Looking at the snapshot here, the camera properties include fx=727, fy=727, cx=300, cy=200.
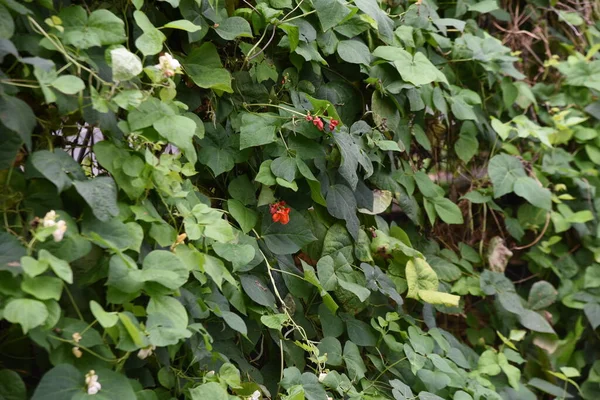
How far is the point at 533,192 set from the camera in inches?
98.3

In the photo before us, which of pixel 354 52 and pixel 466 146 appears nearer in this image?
pixel 354 52

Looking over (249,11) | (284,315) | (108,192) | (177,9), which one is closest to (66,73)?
(108,192)

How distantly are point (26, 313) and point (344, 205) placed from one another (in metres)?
0.96

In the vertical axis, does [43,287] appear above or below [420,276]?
above

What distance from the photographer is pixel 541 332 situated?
2.62m

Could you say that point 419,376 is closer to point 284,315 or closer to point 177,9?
point 284,315

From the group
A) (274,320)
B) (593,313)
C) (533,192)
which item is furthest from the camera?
(593,313)

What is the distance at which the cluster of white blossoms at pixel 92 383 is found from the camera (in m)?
1.26

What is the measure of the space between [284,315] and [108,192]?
1.86 feet

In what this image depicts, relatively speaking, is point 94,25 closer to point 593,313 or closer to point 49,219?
point 49,219

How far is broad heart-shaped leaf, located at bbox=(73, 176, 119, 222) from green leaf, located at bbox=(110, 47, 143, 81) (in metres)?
0.20

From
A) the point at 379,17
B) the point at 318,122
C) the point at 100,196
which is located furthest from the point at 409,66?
the point at 100,196

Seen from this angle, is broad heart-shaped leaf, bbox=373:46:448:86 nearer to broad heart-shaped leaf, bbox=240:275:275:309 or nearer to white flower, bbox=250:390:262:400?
broad heart-shaped leaf, bbox=240:275:275:309

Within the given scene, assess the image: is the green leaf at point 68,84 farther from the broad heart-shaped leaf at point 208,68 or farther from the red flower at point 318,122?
the red flower at point 318,122
